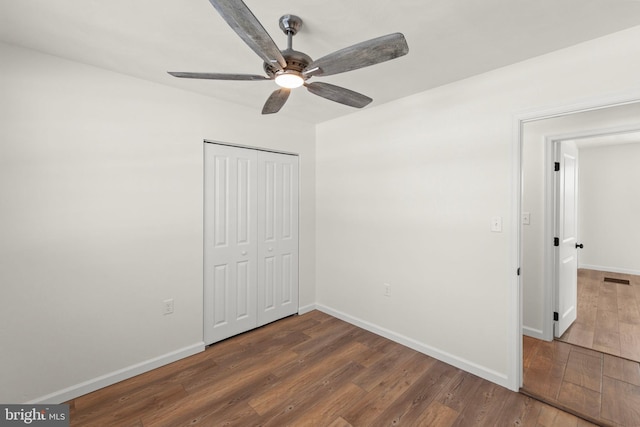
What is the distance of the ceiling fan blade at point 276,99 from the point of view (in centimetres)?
172

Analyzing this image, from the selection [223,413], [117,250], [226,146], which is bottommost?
[223,413]

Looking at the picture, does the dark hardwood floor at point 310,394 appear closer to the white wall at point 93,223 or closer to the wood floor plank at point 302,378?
the wood floor plank at point 302,378

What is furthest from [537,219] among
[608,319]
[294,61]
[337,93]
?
[294,61]

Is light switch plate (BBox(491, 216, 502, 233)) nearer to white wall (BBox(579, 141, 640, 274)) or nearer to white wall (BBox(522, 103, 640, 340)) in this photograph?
white wall (BBox(522, 103, 640, 340))

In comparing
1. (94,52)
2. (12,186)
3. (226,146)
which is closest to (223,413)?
(12,186)

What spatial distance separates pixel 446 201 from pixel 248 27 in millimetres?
2104

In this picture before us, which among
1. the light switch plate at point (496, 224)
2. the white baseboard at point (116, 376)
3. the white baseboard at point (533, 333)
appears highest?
the light switch plate at point (496, 224)

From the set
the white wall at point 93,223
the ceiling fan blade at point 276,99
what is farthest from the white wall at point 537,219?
the white wall at point 93,223

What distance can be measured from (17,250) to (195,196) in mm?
1227

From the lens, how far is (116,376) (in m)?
2.25

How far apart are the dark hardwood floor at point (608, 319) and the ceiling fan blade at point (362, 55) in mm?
3336

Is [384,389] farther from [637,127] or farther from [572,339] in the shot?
[637,127]

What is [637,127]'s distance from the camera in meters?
2.38

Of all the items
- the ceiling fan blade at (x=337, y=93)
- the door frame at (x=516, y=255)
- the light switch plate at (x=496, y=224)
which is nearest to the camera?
the ceiling fan blade at (x=337, y=93)
